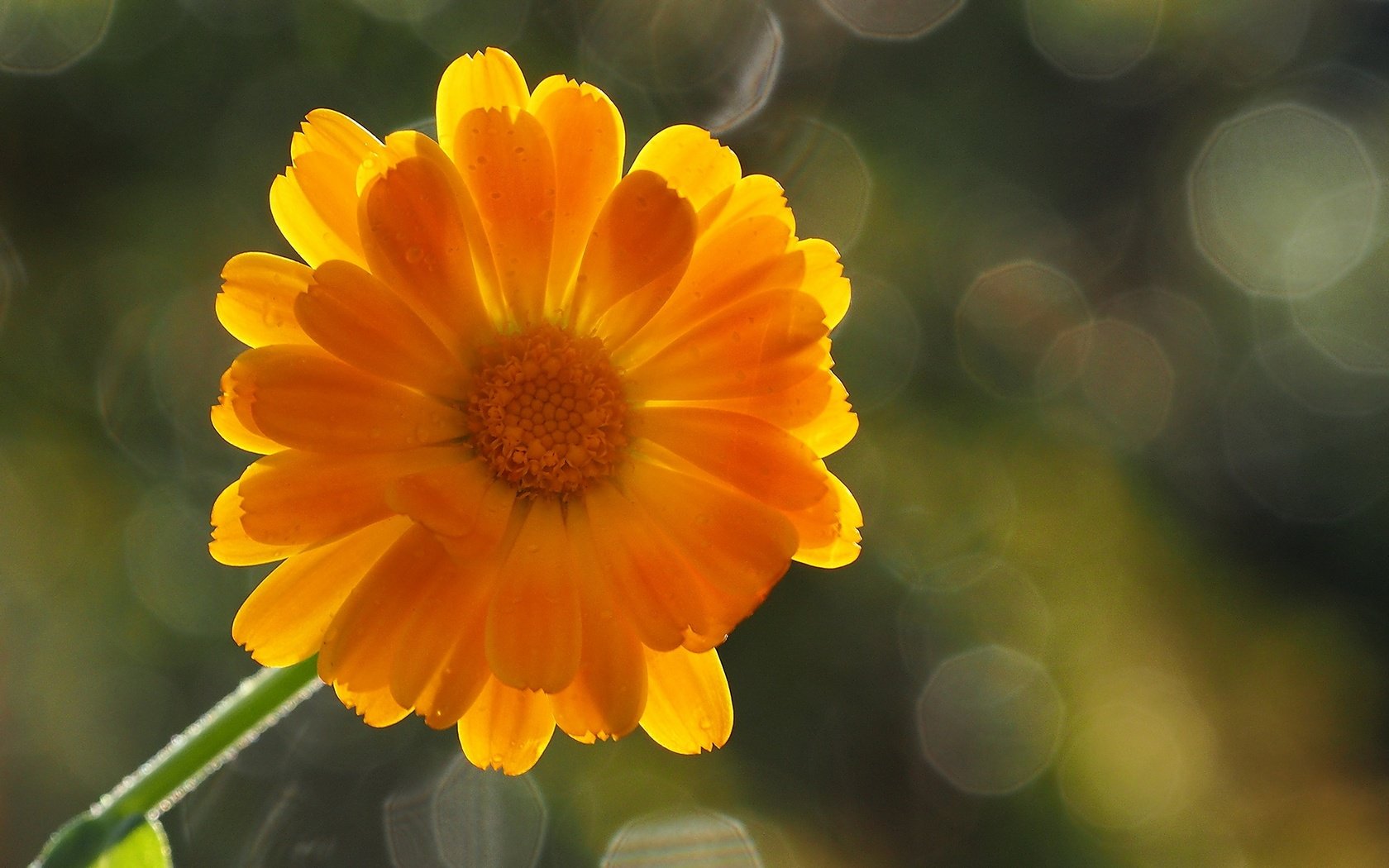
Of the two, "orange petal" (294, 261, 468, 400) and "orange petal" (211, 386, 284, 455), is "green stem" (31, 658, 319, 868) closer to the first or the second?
"orange petal" (211, 386, 284, 455)

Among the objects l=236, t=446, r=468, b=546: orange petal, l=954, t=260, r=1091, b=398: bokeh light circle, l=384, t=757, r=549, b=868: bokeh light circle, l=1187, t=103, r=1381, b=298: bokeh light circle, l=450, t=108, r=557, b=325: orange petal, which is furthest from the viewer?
l=1187, t=103, r=1381, b=298: bokeh light circle

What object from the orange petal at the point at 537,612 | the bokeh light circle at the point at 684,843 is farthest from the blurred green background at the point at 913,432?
the orange petal at the point at 537,612

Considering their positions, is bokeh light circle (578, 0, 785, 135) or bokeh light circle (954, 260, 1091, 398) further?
bokeh light circle (954, 260, 1091, 398)

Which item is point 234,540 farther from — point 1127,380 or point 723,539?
point 1127,380

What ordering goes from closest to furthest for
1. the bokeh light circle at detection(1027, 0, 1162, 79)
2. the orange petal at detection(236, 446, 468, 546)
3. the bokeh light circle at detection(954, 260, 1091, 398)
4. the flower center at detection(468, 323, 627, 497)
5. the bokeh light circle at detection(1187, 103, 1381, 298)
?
the orange petal at detection(236, 446, 468, 546) < the flower center at detection(468, 323, 627, 497) < the bokeh light circle at detection(954, 260, 1091, 398) < the bokeh light circle at detection(1027, 0, 1162, 79) < the bokeh light circle at detection(1187, 103, 1381, 298)

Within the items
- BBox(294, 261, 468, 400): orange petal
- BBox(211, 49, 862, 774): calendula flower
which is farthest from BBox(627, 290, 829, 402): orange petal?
BBox(294, 261, 468, 400): orange petal
